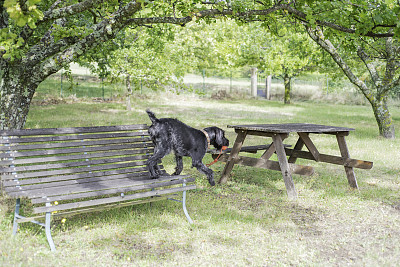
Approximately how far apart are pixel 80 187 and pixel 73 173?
1.66ft

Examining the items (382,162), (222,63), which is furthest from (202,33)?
(382,162)

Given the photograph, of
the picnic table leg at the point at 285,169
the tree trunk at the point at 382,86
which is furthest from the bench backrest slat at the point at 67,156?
the tree trunk at the point at 382,86

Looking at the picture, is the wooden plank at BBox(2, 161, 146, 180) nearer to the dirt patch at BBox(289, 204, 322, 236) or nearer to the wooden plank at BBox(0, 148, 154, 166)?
the wooden plank at BBox(0, 148, 154, 166)

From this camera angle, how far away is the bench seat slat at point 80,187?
3805mm

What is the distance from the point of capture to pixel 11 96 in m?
5.98

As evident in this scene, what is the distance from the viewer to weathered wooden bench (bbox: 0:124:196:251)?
3.93 metres

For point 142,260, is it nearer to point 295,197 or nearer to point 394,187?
point 295,197

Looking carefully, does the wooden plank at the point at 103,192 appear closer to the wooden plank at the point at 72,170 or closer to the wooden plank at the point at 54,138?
the wooden plank at the point at 72,170

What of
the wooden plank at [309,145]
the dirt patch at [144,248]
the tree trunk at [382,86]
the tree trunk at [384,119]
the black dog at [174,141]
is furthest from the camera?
the tree trunk at [384,119]

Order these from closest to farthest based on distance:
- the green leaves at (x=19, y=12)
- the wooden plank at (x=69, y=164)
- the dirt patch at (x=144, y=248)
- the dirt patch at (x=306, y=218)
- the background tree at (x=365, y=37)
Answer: the green leaves at (x=19, y=12), the dirt patch at (x=144, y=248), the wooden plank at (x=69, y=164), the dirt patch at (x=306, y=218), the background tree at (x=365, y=37)

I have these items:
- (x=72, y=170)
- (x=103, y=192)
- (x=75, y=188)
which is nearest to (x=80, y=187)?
(x=75, y=188)

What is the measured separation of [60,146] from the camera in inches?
179

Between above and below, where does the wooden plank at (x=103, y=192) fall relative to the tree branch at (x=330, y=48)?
below

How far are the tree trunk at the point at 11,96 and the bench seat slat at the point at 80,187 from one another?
225 centimetres
